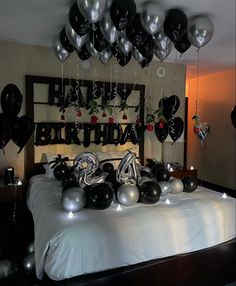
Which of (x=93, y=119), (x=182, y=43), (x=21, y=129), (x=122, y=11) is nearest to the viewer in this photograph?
(x=122, y=11)

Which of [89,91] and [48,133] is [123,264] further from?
[89,91]

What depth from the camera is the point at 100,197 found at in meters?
1.99

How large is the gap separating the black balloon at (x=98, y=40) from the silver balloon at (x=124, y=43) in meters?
0.14

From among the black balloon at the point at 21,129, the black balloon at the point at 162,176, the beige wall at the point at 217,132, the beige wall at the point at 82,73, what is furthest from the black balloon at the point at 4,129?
the beige wall at the point at 217,132

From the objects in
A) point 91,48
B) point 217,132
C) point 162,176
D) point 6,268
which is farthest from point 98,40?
point 217,132

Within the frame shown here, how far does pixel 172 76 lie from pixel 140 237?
9.90 ft

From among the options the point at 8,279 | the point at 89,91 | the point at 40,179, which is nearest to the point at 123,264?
the point at 8,279

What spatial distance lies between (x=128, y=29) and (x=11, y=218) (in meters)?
2.20

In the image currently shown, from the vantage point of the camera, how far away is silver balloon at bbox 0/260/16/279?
2.19m

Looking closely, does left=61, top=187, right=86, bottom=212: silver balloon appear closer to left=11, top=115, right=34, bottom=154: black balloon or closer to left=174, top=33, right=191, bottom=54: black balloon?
left=11, top=115, right=34, bottom=154: black balloon

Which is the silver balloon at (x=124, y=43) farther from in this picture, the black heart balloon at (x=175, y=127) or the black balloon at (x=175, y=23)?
the black heart balloon at (x=175, y=127)

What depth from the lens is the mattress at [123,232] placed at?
1675 millimetres

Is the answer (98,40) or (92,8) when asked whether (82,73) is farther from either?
(92,8)

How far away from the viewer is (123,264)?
1.78 metres
